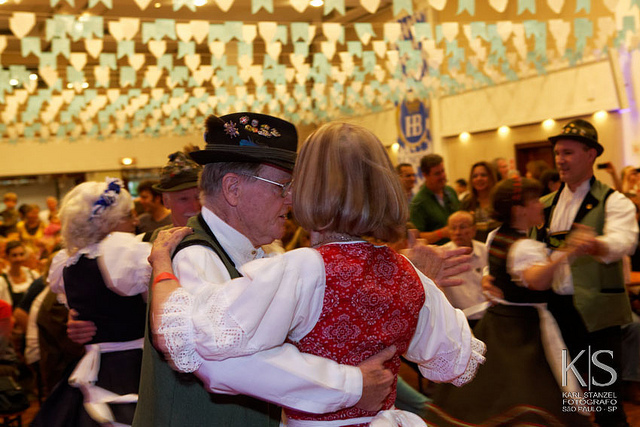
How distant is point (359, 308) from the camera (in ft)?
4.21

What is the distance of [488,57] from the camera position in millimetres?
10406

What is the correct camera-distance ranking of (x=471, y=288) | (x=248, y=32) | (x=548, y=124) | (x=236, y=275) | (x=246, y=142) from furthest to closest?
(x=548, y=124) < (x=248, y=32) < (x=471, y=288) < (x=246, y=142) < (x=236, y=275)

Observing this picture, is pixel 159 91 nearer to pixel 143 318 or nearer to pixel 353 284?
pixel 143 318

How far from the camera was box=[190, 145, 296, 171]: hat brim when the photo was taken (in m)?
1.59

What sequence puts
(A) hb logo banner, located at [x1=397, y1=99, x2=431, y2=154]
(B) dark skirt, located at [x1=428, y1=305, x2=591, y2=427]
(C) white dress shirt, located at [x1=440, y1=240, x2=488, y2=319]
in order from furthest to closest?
(A) hb logo banner, located at [x1=397, y1=99, x2=431, y2=154]
(C) white dress shirt, located at [x1=440, y1=240, x2=488, y2=319]
(B) dark skirt, located at [x1=428, y1=305, x2=591, y2=427]

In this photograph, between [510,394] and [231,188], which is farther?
[510,394]

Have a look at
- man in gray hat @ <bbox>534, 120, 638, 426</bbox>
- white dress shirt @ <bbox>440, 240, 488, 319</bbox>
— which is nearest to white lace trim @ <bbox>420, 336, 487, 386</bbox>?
man in gray hat @ <bbox>534, 120, 638, 426</bbox>

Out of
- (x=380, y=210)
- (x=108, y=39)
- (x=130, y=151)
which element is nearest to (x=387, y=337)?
(x=380, y=210)

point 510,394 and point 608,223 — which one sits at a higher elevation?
point 608,223

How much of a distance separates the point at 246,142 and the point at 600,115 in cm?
982

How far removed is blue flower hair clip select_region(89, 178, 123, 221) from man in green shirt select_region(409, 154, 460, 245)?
114 inches

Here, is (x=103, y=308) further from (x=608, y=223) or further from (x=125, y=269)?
(x=608, y=223)

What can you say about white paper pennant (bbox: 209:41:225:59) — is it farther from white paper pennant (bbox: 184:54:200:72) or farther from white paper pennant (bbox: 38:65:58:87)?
white paper pennant (bbox: 38:65:58:87)

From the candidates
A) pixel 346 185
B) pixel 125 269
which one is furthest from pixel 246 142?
pixel 125 269
